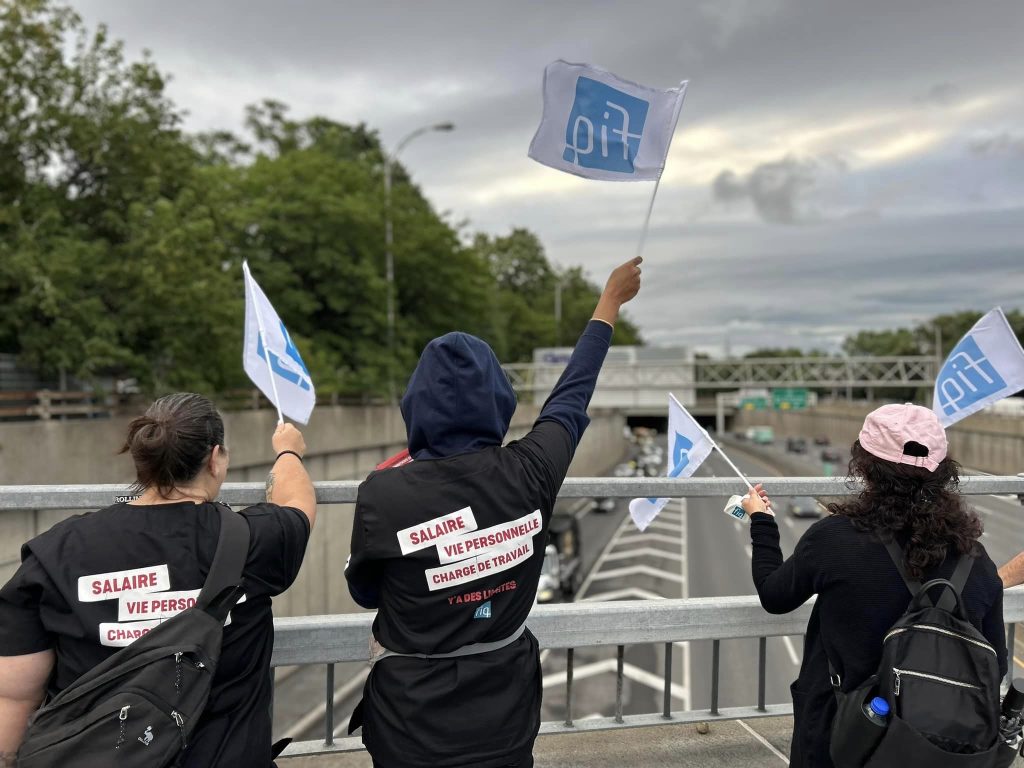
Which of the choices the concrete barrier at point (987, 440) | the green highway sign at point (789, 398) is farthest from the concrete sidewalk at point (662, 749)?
the green highway sign at point (789, 398)

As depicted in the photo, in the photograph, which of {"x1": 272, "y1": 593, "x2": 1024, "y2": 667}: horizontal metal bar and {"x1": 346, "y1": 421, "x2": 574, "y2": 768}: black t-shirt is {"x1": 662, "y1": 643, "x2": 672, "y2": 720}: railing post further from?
{"x1": 346, "y1": 421, "x2": 574, "y2": 768}: black t-shirt

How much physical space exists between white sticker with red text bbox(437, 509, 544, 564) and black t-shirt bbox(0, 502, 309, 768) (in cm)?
49

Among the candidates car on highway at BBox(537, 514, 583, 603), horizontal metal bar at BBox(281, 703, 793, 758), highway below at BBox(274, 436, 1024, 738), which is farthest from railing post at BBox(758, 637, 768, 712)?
car on highway at BBox(537, 514, 583, 603)

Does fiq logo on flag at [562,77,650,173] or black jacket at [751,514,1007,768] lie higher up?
fiq logo on flag at [562,77,650,173]

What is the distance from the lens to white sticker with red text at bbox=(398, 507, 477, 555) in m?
1.97

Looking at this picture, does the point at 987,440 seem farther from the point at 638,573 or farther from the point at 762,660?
the point at 762,660

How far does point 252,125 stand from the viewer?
41.1 metres

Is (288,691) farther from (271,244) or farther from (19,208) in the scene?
(271,244)

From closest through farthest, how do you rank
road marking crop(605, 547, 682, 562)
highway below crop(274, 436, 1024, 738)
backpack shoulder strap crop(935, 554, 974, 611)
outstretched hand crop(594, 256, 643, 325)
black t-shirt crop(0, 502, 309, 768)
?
black t-shirt crop(0, 502, 309, 768)
backpack shoulder strap crop(935, 554, 974, 611)
outstretched hand crop(594, 256, 643, 325)
highway below crop(274, 436, 1024, 738)
road marking crop(605, 547, 682, 562)

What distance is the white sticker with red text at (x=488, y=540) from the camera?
1.97 meters

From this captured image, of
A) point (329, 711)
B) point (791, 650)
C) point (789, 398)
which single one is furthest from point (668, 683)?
point (789, 398)

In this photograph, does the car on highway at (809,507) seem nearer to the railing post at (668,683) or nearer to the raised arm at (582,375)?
the railing post at (668,683)

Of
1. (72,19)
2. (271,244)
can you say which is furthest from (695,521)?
(72,19)

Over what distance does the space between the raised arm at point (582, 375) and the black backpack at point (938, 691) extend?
1.10 metres
